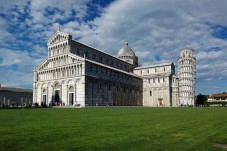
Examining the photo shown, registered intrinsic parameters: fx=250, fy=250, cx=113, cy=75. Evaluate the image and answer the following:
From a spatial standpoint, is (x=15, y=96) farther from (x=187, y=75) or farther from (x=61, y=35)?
(x=187, y=75)

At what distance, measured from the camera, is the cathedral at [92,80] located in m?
60.5

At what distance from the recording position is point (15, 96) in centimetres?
7431

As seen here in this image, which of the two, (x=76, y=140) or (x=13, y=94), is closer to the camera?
(x=76, y=140)

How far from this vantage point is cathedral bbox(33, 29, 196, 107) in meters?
60.5

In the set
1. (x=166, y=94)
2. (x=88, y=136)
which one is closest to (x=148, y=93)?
(x=166, y=94)

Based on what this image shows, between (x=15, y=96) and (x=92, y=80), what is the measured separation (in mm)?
27636

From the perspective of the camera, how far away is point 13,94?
7369 cm

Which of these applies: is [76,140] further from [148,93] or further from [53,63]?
[148,93]

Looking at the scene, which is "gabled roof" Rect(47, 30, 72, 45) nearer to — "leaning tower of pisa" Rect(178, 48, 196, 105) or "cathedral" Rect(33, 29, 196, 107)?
"cathedral" Rect(33, 29, 196, 107)

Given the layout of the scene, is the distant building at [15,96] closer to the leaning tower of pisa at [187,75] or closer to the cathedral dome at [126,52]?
the cathedral dome at [126,52]

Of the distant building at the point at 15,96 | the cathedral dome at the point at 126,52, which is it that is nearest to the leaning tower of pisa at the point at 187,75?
the cathedral dome at the point at 126,52

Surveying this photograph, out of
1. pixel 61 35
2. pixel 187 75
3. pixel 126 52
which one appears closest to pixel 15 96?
pixel 61 35

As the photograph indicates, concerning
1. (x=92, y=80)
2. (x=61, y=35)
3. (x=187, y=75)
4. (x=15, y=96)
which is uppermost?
(x=61, y=35)

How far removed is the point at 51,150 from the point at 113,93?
63635 millimetres
